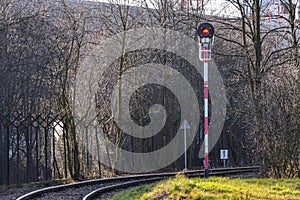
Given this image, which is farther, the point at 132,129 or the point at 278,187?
the point at 132,129

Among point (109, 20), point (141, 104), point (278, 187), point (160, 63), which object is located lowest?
point (278, 187)

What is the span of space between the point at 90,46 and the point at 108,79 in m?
1.59

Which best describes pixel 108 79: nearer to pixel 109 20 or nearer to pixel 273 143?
pixel 109 20

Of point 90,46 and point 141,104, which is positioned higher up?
point 90,46

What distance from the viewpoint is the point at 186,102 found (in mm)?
25891

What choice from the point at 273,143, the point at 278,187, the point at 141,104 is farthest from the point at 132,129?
the point at 278,187

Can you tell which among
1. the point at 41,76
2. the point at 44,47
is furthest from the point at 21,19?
the point at 41,76

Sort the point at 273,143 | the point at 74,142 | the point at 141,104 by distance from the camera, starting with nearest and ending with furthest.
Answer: the point at 273,143, the point at 74,142, the point at 141,104

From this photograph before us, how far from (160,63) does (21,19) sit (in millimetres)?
7735

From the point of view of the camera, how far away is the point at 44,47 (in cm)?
2133

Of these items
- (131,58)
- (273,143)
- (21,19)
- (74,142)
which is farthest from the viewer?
(131,58)

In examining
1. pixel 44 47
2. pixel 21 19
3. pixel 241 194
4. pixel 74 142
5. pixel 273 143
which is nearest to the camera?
pixel 241 194

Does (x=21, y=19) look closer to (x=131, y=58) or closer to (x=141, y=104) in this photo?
(x=131, y=58)

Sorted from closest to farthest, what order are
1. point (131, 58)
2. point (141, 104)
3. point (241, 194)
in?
point (241, 194), point (131, 58), point (141, 104)
